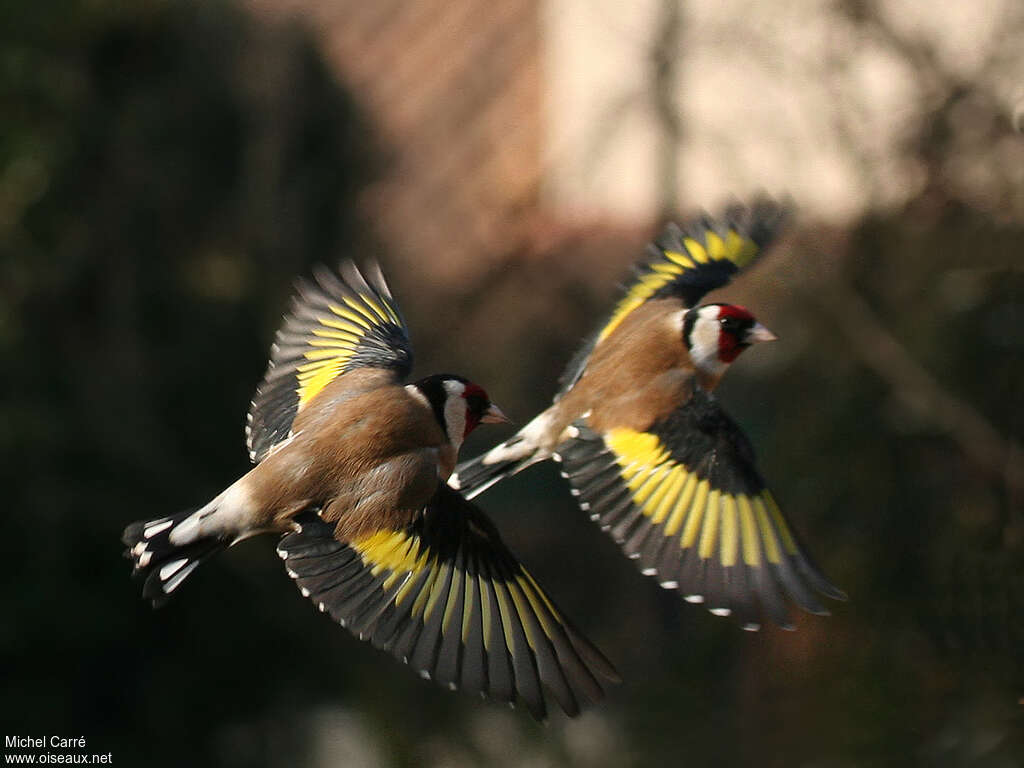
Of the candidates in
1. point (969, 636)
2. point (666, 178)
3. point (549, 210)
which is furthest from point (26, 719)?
point (969, 636)

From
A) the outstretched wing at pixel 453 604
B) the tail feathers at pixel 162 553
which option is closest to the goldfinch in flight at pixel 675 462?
the outstretched wing at pixel 453 604

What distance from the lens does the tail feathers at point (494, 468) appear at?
5.74 ft

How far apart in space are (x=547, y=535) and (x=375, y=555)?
3.51 meters

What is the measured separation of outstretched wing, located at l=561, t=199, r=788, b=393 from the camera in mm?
Answer: 2096

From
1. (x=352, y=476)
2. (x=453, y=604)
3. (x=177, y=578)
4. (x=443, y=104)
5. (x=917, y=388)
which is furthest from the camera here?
(x=443, y=104)

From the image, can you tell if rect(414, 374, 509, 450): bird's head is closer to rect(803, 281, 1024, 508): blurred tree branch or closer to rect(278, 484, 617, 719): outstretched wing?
rect(278, 484, 617, 719): outstretched wing

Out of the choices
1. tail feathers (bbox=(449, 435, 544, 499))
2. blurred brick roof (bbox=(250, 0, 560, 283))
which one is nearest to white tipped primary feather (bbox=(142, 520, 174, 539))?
tail feathers (bbox=(449, 435, 544, 499))

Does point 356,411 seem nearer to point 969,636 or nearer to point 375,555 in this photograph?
point 375,555

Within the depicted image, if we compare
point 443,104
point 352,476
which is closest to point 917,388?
point 443,104

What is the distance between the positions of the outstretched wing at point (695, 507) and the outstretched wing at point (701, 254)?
241mm

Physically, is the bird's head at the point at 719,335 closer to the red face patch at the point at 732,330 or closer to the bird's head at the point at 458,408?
the red face patch at the point at 732,330

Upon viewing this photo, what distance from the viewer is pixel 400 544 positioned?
5.17 ft

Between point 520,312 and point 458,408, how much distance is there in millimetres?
3438

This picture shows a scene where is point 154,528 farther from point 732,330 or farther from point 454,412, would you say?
point 732,330
